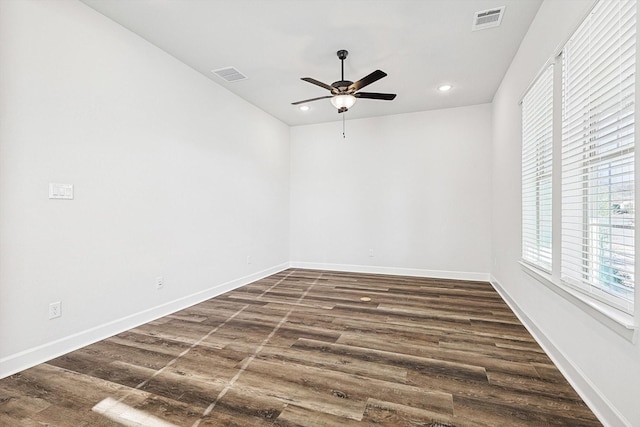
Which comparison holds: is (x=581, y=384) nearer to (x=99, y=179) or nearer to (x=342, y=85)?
(x=342, y=85)

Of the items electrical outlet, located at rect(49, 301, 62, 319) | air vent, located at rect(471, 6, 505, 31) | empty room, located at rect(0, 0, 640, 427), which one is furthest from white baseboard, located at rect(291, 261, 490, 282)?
electrical outlet, located at rect(49, 301, 62, 319)

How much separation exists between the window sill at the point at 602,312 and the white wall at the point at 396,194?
287cm

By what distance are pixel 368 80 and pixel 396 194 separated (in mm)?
2743

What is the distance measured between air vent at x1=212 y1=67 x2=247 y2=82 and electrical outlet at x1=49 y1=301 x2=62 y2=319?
289 centimetres

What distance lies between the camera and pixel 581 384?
1869 millimetres

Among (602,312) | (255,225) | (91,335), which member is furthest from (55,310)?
(602,312)

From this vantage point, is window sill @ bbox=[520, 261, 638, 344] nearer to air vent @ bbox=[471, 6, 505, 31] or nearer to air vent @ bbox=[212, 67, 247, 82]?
air vent @ bbox=[471, 6, 505, 31]

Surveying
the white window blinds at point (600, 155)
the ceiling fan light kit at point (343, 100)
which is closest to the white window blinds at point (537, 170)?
the white window blinds at point (600, 155)

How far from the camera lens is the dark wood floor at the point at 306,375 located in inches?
66.9

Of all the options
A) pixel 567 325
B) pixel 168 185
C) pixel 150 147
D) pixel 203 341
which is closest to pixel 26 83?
pixel 150 147

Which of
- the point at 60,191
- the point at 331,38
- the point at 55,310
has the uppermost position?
the point at 331,38

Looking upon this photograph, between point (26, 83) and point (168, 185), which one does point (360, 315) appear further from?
point (26, 83)

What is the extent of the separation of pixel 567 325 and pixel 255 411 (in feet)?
6.72

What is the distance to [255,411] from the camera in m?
1.74
